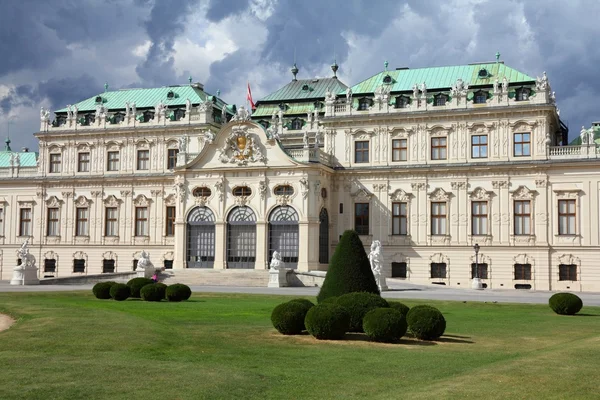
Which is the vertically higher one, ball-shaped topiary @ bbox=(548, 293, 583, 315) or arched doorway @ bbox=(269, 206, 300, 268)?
arched doorway @ bbox=(269, 206, 300, 268)

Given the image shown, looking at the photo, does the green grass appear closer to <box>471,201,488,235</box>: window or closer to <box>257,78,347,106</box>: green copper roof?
<box>471,201,488,235</box>: window

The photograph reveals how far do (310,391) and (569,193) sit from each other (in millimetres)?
47076

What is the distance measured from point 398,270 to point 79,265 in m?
29.5

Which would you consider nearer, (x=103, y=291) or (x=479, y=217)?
(x=103, y=291)

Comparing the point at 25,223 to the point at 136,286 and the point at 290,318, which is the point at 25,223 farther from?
the point at 290,318

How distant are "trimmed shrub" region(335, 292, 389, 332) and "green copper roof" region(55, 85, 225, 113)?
161 feet

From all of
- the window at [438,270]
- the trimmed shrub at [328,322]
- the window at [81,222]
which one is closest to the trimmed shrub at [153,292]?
the trimmed shrub at [328,322]

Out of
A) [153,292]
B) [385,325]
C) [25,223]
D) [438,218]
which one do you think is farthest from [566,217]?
[25,223]

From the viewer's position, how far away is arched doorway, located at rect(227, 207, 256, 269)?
6147cm

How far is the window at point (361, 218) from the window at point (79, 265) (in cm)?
2575

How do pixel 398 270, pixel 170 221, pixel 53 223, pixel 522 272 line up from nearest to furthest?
pixel 522 272, pixel 398 270, pixel 170 221, pixel 53 223

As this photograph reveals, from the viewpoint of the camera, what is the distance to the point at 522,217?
58594 millimetres

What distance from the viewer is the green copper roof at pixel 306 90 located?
7056 centimetres

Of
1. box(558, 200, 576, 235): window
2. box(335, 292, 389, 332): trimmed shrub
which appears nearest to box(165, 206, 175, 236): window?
box(558, 200, 576, 235): window
